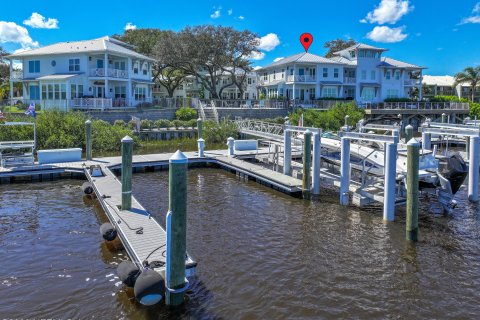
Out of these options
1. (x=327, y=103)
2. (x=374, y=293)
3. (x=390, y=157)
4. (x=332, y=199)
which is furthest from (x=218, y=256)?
(x=327, y=103)

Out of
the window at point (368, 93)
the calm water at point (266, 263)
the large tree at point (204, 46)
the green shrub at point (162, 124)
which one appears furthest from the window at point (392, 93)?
the calm water at point (266, 263)

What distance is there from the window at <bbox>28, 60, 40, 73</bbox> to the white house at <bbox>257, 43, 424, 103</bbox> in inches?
1151

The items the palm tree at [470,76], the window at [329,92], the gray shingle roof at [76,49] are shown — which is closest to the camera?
the gray shingle roof at [76,49]

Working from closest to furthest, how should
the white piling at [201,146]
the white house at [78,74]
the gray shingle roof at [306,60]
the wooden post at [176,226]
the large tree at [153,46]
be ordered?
the wooden post at [176,226], the white piling at [201,146], the white house at [78,74], the gray shingle roof at [306,60], the large tree at [153,46]

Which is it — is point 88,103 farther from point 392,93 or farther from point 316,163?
point 392,93

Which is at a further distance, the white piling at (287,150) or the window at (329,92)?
the window at (329,92)

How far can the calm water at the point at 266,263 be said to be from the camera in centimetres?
853

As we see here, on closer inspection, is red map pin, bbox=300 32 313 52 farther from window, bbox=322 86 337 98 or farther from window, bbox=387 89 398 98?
window, bbox=387 89 398 98

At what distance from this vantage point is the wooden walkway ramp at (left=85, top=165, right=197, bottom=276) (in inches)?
370

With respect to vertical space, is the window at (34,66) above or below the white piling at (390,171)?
above

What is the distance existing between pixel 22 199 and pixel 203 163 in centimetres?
999

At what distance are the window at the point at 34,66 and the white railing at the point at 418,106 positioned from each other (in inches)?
1402

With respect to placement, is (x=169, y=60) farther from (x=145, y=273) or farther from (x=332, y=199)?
(x=145, y=273)

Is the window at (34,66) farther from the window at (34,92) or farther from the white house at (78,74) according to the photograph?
the window at (34,92)
